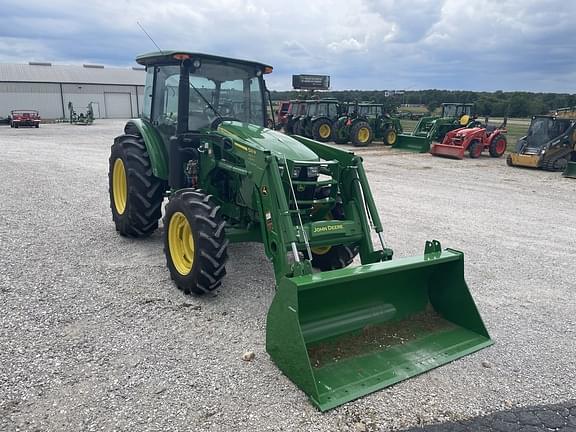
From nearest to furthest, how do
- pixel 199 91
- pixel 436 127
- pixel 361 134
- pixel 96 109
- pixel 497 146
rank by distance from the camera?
pixel 199 91, pixel 497 146, pixel 436 127, pixel 361 134, pixel 96 109

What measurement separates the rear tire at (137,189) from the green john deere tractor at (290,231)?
18 millimetres

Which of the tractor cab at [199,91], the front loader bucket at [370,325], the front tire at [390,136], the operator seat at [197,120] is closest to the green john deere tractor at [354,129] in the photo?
the front tire at [390,136]

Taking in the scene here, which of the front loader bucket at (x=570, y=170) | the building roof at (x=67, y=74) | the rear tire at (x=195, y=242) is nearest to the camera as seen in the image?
the rear tire at (x=195, y=242)

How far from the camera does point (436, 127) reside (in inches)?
799

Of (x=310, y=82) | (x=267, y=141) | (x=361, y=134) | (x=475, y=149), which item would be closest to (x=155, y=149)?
(x=267, y=141)

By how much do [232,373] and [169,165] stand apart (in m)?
2.75

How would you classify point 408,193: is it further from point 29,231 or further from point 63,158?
point 63,158

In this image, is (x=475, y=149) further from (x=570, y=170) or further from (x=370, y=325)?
(x=370, y=325)

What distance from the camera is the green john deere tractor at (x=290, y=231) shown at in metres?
3.55

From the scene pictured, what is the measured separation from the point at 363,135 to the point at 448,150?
483cm

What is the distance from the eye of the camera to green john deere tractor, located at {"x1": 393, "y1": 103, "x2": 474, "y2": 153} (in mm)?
20219

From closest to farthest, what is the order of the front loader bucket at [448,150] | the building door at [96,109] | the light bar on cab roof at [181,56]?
the light bar on cab roof at [181,56] < the front loader bucket at [448,150] < the building door at [96,109]

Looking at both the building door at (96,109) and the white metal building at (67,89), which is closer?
the white metal building at (67,89)

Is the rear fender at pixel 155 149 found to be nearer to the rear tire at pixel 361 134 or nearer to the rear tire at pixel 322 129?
the rear tire at pixel 361 134
